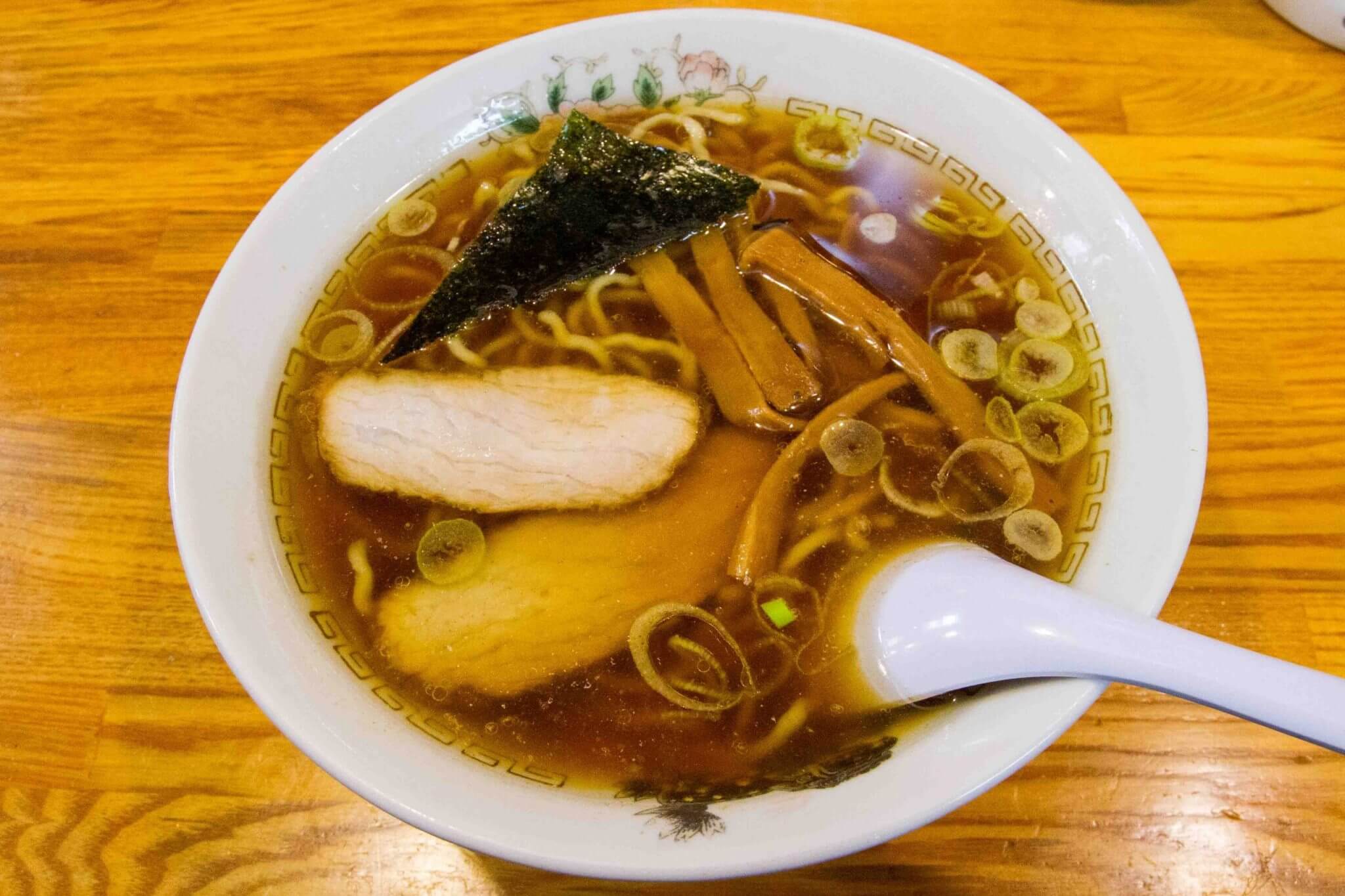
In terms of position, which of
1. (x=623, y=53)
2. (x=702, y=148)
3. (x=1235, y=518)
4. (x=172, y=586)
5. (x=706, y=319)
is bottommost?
(x=172, y=586)

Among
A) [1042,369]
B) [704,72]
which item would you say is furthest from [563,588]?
[704,72]

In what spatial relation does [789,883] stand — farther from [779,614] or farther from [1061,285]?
[1061,285]

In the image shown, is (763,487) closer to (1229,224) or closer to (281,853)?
(281,853)

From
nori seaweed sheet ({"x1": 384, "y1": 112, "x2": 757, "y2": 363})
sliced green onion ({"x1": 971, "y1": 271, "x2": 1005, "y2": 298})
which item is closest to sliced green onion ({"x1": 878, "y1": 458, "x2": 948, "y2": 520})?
sliced green onion ({"x1": 971, "y1": 271, "x2": 1005, "y2": 298})

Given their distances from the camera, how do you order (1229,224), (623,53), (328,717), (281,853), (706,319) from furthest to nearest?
1. (1229,224)
2. (623,53)
3. (706,319)
4. (281,853)
5. (328,717)

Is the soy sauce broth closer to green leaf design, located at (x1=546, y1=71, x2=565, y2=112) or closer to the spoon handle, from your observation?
green leaf design, located at (x1=546, y1=71, x2=565, y2=112)

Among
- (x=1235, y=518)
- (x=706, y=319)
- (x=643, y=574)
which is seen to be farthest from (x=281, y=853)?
(x=1235, y=518)

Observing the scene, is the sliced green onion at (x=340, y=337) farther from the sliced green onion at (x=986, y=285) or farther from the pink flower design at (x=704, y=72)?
the sliced green onion at (x=986, y=285)
